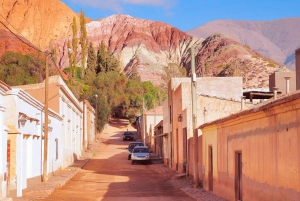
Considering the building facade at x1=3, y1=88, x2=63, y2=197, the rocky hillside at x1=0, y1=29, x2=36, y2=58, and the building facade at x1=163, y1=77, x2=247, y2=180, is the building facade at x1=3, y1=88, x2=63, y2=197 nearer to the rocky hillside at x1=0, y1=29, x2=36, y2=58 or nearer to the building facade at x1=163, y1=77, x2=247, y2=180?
the building facade at x1=163, y1=77, x2=247, y2=180

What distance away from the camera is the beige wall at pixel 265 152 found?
11.4 metres

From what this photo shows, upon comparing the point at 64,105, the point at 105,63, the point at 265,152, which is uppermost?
the point at 105,63

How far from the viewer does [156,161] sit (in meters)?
50.9

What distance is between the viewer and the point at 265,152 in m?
13.6

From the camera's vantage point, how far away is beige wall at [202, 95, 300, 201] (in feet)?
37.5

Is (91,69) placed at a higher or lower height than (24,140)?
higher

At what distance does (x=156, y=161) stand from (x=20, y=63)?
41907 mm

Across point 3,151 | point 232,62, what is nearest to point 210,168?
point 3,151

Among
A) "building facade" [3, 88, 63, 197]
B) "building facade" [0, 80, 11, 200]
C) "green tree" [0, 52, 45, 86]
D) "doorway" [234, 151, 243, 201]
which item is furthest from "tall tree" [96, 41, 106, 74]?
"doorway" [234, 151, 243, 201]

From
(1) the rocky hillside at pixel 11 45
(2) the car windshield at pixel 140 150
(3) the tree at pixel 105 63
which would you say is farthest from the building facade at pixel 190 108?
(1) the rocky hillside at pixel 11 45

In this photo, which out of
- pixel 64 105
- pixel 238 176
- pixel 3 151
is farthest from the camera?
pixel 64 105

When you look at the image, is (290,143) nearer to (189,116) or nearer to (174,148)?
(189,116)

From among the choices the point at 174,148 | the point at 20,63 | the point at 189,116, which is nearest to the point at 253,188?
the point at 189,116

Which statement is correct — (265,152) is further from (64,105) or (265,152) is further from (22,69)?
(22,69)
